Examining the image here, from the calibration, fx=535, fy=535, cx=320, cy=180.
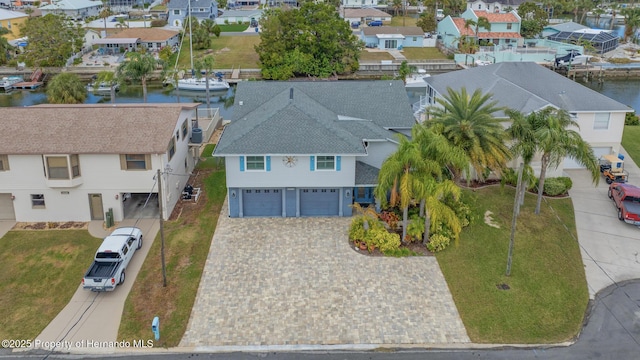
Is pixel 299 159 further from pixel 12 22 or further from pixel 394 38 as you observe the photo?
pixel 12 22

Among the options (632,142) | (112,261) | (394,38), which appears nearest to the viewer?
(112,261)

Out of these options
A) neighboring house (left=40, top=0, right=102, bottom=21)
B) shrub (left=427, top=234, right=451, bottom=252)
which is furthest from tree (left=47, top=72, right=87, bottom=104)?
neighboring house (left=40, top=0, right=102, bottom=21)

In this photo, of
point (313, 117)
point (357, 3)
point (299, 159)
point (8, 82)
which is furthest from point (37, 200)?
point (357, 3)

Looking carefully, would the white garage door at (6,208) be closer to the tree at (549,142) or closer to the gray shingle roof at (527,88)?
the tree at (549,142)

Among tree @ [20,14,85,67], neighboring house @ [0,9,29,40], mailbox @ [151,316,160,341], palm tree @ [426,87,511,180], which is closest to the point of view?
mailbox @ [151,316,160,341]

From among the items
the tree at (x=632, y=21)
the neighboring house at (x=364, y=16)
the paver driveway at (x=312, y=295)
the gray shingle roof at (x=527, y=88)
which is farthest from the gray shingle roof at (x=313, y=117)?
the neighboring house at (x=364, y=16)

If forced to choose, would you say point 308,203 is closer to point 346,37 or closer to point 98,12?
point 346,37

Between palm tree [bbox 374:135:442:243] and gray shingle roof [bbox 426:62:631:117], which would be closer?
palm tree [bbox 374:135:442:243]

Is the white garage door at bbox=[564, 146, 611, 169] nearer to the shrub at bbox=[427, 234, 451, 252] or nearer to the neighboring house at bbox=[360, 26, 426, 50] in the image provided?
the shrub at bbox=[427, 234, 451, 252]
